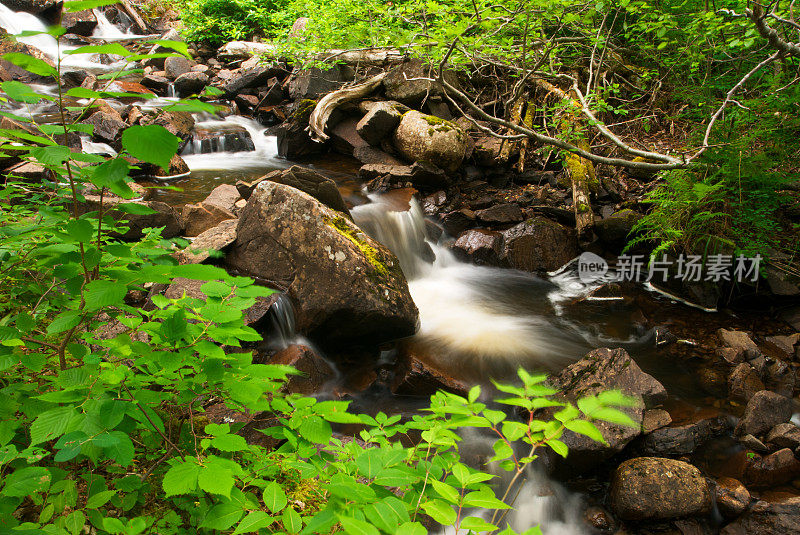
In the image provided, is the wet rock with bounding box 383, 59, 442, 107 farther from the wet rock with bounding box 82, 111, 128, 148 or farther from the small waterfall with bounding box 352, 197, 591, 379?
the wet rock with bounding box 82, 111, 128, 148

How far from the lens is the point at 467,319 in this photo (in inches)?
224

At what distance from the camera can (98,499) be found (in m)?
1.46

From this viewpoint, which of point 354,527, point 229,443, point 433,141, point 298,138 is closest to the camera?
point 354,527

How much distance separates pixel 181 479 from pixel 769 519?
398 cm

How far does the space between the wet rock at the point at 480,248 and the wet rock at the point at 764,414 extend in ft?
12.5

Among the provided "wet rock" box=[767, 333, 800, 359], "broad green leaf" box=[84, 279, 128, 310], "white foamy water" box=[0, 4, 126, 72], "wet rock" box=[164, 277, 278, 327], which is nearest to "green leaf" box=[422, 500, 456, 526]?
"broad green leaf" box=[84, 279, 128, 310]

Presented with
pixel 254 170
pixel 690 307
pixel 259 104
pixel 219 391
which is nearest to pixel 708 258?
pixel 690 307

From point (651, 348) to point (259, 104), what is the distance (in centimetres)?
1114

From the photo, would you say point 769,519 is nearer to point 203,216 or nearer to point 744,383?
point 744,383

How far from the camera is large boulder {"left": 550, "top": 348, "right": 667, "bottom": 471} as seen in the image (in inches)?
136

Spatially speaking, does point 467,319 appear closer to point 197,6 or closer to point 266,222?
point 266,222

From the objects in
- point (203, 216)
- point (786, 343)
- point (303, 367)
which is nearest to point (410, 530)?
point (303, 367)

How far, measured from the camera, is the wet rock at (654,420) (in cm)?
371

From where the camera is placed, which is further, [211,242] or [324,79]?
[324,79]
